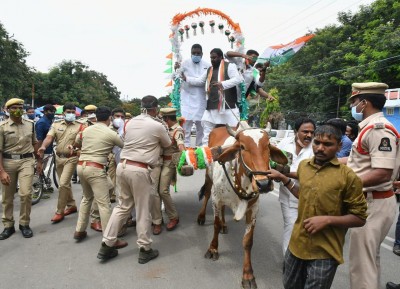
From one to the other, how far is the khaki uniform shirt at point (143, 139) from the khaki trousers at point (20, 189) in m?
1.98

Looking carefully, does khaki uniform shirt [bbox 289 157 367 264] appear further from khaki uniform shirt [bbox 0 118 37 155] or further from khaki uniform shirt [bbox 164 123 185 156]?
khaki uniform shirt [bbox 0 118 37 155]

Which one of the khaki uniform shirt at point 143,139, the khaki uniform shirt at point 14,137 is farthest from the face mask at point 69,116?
the khaki uniform shirt at point 143,139

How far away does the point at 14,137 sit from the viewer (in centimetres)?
518

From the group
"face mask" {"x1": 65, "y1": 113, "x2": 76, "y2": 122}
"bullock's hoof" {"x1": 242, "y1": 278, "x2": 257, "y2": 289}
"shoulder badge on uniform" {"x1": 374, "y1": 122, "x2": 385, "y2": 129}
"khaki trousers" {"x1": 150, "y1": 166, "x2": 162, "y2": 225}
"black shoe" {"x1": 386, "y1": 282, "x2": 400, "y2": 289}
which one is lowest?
"black shoe" {"x1": 386, "y1": 282, "x2": 400, "y2": 289}

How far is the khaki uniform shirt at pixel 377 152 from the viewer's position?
270cm

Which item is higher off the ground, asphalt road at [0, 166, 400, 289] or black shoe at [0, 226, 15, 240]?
black shoe at [0, 226, 15, 240]

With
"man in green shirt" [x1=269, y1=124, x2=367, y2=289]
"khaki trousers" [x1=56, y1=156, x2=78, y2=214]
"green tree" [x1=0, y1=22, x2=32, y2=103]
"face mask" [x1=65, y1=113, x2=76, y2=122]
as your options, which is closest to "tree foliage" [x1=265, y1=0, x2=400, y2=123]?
"face mask" [x1=65, y1=113, x2=76, y2=122]

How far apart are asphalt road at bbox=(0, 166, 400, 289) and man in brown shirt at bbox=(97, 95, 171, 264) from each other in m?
0.28

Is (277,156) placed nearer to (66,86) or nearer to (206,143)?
(206,143)

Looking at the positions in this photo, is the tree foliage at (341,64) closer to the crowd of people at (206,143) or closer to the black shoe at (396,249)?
the crowd of people at (206,143)

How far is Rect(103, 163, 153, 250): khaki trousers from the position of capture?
4.25 m

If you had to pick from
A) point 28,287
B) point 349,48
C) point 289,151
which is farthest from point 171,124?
point 349,48

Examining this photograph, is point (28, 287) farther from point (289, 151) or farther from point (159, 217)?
point (289, 151)

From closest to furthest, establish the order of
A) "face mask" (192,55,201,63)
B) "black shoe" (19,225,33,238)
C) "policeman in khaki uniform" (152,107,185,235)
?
"black shoe" (19,225,33,238) < "policeman in khaki uniform" (152,107,185,235) < "face mask" (192,55,201,63)
